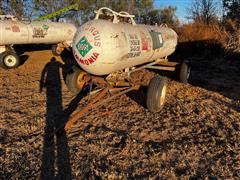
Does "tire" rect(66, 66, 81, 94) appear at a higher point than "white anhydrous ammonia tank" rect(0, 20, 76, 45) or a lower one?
lower

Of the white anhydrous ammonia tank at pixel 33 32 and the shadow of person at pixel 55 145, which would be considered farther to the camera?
the white anhydrous ammonia tank at pixel 33 32

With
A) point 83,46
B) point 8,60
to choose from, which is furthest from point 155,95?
point 8,60

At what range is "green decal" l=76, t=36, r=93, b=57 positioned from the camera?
484 cm

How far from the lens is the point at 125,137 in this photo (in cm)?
434

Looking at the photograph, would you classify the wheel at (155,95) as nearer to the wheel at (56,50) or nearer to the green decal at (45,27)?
the green decal at (45,27)

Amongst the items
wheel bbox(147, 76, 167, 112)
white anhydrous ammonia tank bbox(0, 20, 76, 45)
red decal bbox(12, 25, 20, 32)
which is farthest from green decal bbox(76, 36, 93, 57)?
red decal bbox(12, 25, 20, 32)

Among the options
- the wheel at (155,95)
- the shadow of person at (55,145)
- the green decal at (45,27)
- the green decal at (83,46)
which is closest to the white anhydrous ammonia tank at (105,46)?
the green decal at (83,46)

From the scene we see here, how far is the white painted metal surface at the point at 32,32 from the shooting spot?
10789mm

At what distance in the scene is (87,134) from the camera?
14.7ft

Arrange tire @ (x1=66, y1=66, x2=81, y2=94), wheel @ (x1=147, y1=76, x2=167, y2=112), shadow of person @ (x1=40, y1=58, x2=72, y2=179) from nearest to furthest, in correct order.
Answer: shadow of person @ (x1=40, y1=58, x2=72, y2=179)
wheel @ (x1=147, y1=76, x2=167, y2=112)
tire @ (x1=66, y1=66, x2=81, y2=94)

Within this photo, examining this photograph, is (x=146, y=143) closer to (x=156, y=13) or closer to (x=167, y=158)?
(x=167, y=158)

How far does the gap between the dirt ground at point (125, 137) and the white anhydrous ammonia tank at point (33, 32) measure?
4.88m

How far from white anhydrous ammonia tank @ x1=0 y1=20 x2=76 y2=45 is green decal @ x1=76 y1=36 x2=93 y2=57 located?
7.11 metres

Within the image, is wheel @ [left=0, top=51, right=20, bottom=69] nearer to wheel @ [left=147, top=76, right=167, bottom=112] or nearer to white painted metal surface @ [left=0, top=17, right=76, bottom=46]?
white painted metal surface @ [left=0, top=17, right=76, bottom=46]
